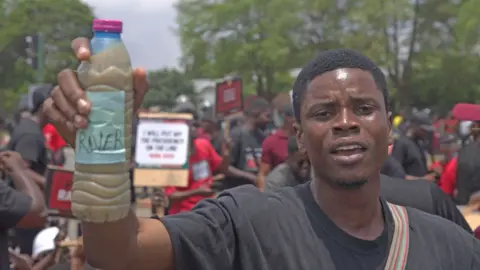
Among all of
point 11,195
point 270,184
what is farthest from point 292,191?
point 270,184

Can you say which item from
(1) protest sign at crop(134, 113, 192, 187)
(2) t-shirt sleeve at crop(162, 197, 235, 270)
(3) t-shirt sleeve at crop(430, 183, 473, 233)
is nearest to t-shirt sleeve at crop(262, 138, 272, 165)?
(1) protest sign at crop(134, 113, 192, 187)

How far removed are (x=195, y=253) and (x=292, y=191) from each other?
0.46 meters

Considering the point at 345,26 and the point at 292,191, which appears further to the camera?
the point at 345,26

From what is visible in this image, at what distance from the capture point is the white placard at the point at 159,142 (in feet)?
27.3

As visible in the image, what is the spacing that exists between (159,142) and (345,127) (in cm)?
638

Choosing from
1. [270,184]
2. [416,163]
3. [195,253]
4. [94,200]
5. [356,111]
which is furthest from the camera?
[416,163]

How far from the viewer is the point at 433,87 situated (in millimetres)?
43469

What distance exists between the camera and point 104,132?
1.85m

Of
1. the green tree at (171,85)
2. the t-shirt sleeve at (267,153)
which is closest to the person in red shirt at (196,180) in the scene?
the t-shirt sleeve at (267,153)

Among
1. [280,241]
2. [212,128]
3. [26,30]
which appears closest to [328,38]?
[26,30]

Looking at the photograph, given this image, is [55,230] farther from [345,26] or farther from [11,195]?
[345,26]

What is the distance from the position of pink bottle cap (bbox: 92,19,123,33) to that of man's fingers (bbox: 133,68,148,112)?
108mm

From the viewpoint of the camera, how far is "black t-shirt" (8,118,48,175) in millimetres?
7125

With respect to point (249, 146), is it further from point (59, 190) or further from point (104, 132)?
point (104, 132)
